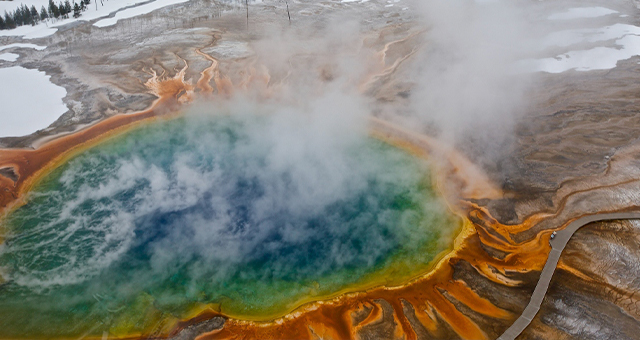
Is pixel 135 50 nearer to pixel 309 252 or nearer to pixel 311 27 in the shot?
pixel 311 27

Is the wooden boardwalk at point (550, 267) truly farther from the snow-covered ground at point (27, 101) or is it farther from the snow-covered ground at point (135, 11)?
the snow-covered ground at point (135, 11)

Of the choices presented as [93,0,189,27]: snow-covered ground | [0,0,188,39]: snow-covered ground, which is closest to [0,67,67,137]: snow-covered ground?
[0,0,188,39]: snow-covered ground

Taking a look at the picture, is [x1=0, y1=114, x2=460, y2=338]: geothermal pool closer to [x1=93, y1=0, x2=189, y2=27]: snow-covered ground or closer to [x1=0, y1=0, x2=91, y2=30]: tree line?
[x1=93, y1=0, x2=189, y2=27]: snow-covered ground

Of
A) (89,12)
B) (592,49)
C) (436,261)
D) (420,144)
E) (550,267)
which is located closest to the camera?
(550,267)

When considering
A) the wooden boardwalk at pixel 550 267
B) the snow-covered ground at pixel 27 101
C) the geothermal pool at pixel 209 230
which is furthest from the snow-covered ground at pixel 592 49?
the snow-covered ground at pixel 27 101

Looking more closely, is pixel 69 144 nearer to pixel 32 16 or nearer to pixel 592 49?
pixel 32 16

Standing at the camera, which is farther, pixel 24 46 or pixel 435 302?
pixel 24 46

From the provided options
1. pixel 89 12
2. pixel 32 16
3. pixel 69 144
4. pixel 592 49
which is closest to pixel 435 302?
pixel 69 144

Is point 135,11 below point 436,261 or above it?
above
